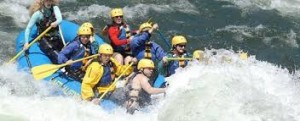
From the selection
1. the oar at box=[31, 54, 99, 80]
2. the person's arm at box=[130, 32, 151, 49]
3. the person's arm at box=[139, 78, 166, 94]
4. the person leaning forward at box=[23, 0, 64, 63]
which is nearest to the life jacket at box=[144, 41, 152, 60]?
the person's arm at box=[130, 32, 151, 49]

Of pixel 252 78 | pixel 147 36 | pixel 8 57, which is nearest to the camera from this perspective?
pixel 252 78

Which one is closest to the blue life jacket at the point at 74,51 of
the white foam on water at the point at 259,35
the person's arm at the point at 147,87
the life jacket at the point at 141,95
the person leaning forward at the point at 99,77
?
the person leaning forward at the point at 99,77

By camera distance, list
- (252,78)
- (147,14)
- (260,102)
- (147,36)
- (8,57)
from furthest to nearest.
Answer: (147,14)
(8,57)
(147,36)
(252,78)
(260,102)

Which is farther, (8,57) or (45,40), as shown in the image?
(8,57)

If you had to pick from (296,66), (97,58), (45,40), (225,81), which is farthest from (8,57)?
(296,66)

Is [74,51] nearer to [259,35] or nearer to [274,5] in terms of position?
[259,35]

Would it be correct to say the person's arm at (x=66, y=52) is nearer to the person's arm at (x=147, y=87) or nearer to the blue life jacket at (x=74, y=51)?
the blue life jacket at (x=74, y=51)

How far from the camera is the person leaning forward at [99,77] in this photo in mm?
8344

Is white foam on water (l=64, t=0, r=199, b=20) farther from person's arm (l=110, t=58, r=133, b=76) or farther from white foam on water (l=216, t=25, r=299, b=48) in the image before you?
person's arm (l=110, t=58, r=133, b=76)

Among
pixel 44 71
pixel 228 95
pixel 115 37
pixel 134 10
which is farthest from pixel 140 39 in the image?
pixel 134 10

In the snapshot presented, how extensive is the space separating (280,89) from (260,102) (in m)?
0.82

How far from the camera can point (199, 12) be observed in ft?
50.0

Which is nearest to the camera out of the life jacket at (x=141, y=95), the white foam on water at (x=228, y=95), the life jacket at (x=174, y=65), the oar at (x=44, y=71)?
the white foam on water at (x=228, y=95)

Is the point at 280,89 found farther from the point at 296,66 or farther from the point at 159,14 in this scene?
the point at 159,14
